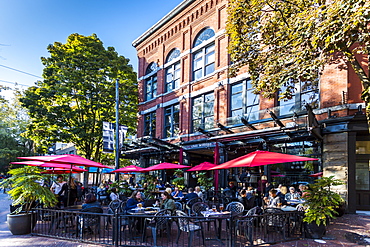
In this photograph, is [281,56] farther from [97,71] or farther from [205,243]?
[97,71]

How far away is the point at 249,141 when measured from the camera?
14781mm

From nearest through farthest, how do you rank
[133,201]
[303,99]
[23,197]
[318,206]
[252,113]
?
1. [318,206]
2. [23,197]
3. [133,201]
4. [303,99]
5. [252,113]

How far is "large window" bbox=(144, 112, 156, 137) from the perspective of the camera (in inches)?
915

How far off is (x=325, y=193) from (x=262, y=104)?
782 cm

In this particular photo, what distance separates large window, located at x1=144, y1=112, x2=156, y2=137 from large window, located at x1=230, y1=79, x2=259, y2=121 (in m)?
8.84

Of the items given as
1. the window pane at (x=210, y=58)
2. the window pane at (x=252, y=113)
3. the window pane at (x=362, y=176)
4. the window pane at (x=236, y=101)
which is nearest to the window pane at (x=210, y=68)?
the window pane at (x=210, y=58)

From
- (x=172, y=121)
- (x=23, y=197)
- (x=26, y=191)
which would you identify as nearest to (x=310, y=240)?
(x=26, y=191)

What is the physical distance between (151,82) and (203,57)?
6893 mm

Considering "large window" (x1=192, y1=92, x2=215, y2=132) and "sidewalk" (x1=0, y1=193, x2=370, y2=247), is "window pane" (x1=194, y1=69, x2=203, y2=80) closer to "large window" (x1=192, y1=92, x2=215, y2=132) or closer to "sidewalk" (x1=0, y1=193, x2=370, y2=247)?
"large window" (x1=192, y1=92, x2=215, y2=132)

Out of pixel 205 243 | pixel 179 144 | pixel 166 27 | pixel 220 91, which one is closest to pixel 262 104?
pixel 220 91

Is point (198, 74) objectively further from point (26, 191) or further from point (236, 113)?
point (26, 191)

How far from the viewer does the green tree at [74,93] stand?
2181cm

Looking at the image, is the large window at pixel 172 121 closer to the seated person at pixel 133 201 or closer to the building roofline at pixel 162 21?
the building roofline at pixel 162 21

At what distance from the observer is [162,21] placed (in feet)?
72.6
